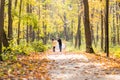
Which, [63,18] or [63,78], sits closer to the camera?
[63,78]

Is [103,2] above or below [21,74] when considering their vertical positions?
above

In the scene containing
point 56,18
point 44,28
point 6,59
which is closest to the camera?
point 6,59

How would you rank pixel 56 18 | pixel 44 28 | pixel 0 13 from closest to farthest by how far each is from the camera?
pixel 0 13
pixel 44 28
pixel 56 18

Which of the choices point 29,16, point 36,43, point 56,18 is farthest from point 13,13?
point 56,18

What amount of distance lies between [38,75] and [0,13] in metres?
5.29

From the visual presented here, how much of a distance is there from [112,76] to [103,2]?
76.2 feet

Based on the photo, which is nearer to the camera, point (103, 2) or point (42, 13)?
point (103, 2)

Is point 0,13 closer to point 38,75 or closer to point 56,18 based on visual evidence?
point 38,75

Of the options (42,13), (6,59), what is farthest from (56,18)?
(6,59)

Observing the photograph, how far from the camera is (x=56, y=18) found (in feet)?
270

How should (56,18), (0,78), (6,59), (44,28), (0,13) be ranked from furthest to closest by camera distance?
(56,18) → (44,28) → (6,59) → (0,13) → (0,78)

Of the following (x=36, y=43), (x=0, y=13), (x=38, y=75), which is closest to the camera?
(x=38, y=75)

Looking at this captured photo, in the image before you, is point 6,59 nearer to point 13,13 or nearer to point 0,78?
point 0,78

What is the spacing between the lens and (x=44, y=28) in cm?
5369
